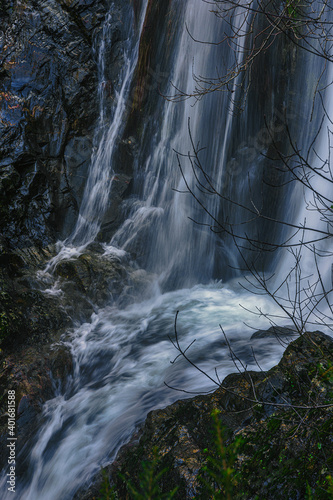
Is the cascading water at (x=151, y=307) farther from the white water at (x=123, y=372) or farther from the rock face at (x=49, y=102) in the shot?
the rock face at (x=49, y=102)

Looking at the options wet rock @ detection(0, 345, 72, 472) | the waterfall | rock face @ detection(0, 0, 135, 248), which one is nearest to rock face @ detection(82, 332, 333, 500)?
wet rock @ detection(0, 345, 72, 472)

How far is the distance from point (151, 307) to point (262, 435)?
508 cm

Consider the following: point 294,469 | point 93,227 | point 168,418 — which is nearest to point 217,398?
point 168,418

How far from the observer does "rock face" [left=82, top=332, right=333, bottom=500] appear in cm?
214

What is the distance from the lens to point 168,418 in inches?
126

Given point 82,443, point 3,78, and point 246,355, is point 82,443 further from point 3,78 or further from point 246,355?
point 3,78

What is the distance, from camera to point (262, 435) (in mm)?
2494

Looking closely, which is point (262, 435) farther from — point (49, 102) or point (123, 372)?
point (49, 102)

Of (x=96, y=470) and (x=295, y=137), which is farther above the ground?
(x=295, y=137)

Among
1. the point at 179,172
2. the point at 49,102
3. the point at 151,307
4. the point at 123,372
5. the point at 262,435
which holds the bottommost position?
the point at 123,372

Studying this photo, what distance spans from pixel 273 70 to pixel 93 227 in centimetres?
481

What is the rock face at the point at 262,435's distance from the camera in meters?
2.14

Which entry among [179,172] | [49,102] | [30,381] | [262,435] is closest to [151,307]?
[30,381]

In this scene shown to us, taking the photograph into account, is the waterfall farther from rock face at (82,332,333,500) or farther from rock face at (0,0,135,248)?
rock face at (82,332,333,500)
